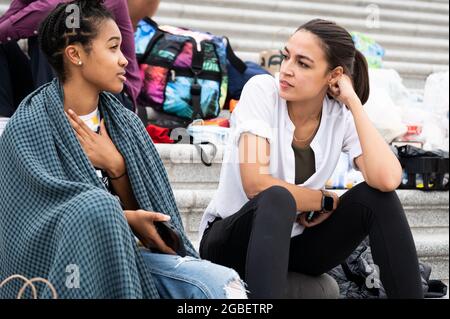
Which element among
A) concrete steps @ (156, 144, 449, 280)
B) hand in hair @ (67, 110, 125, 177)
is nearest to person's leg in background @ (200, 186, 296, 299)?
hand in hair @ (67, 110, 125, 177)

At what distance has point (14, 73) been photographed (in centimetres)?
375

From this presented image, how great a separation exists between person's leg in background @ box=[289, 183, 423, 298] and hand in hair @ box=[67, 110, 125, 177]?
28.6 inches

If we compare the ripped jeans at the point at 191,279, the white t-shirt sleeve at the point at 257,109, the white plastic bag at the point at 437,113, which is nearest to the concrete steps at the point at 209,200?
the white plastic bag at the point at 437,113

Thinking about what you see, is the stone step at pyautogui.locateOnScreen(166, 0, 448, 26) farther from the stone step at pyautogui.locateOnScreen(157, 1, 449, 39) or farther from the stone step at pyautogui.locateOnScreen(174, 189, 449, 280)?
the stone step at pyautogui.locateOnScreen(174, 189, 449, 280)

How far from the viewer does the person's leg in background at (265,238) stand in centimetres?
242

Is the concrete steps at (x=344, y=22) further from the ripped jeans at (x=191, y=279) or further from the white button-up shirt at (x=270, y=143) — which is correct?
the ripped jeans at (x=191, y=279)

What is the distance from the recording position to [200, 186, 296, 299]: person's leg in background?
2.42 metres

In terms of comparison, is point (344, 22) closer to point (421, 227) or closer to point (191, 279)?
point (421, 227)

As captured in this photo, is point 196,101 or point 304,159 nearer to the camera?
point 304,159

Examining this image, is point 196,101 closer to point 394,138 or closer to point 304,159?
point 394,138

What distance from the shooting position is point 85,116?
2.52 meters

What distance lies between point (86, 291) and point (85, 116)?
646 millimetres

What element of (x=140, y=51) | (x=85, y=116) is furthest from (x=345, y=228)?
(x=140, y=51)

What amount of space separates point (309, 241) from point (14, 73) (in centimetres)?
160
